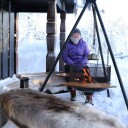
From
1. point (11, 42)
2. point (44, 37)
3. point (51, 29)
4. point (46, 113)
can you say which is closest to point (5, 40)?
point (11, 42)

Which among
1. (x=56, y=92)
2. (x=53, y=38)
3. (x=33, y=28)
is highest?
(x=33, y=28)

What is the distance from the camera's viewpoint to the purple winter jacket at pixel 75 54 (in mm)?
7230

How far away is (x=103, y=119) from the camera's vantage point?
2.87 m

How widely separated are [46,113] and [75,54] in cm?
428

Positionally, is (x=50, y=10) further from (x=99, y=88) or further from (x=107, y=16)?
(x=107, y=16)

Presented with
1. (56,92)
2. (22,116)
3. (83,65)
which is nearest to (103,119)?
(22,116)

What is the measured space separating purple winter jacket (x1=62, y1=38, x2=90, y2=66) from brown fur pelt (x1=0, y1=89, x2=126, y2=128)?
3.26 metres

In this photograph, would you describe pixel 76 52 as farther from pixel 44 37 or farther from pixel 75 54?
pixel 44 37

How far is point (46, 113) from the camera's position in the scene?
3066mm

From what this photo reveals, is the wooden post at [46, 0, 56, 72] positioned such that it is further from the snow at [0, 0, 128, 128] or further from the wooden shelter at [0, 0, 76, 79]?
the snow at [0, 0, 128, 128]

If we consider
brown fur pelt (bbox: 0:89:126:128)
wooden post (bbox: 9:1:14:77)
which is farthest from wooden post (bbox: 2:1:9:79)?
brown fur pelt (bbox: 0:89:126:128)

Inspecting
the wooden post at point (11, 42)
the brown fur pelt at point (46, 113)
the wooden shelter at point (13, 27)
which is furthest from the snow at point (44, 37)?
the brown fur pelt at point (46, 113)

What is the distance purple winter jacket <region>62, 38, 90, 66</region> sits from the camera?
23.7 ft

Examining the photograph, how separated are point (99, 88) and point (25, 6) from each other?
459cm
